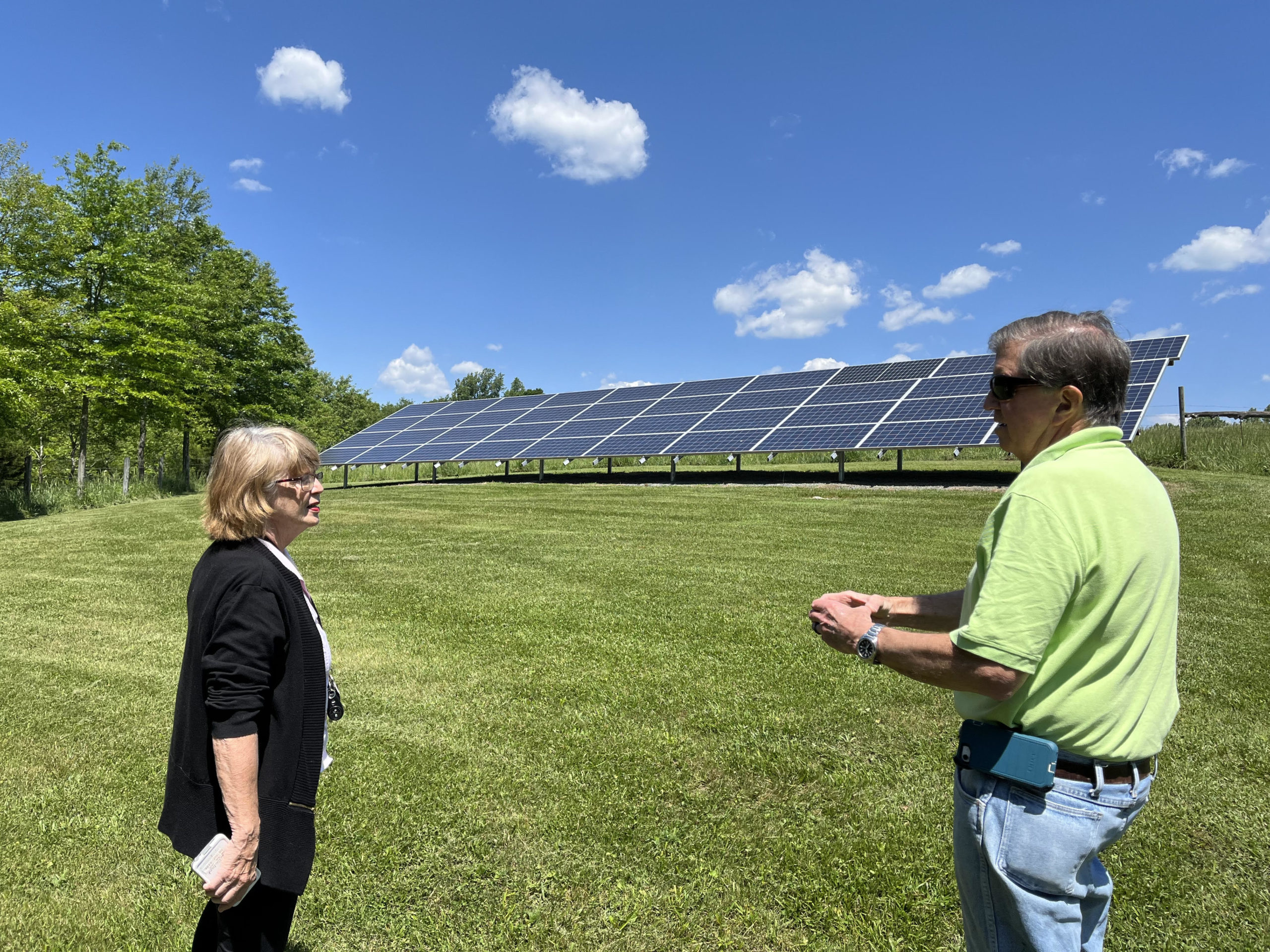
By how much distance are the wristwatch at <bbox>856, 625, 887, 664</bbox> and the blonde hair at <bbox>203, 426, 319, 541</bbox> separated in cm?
190

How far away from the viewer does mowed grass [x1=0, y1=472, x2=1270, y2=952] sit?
148 inches

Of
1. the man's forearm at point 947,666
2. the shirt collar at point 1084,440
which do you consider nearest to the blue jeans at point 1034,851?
the man's forearm at point 947,666

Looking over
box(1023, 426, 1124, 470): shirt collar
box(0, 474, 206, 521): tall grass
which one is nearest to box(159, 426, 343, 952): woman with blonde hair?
box(1023, 426, 1124, 470): shirt collar

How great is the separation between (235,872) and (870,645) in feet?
6.81

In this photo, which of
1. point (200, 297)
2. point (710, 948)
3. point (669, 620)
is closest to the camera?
point (710, 948)

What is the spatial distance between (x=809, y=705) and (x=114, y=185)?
96.8 feet

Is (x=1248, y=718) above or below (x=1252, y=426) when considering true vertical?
below

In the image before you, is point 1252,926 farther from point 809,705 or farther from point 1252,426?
point 1252,426

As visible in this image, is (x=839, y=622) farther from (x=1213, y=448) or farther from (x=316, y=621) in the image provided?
(x=1213, y=448)

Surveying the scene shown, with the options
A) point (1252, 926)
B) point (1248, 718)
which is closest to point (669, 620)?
point (1248, 718)

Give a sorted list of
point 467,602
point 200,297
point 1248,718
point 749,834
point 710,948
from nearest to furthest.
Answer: point 710,948 < point 749,834 < point 1248,718 < point 467,602 < point 200,297

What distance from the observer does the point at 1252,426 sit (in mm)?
25391

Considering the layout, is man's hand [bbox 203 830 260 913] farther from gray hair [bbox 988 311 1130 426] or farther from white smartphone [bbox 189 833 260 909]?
gray hair [bbox 988 311 1130 426]

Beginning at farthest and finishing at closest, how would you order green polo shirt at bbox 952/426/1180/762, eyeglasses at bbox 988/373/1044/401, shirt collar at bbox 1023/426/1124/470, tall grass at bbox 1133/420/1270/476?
tall grass at bbox 1133/420/1270/476 → eyeglasses at bbox 988/373/1044/401 → shirt collar at bbox 1023/426/1124/470 → green polo shirt at bbox 952/426/1180/762
